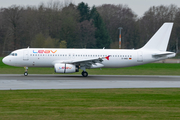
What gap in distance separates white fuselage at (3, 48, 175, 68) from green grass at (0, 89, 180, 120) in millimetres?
14482

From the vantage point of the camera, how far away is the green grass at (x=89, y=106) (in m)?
11.4

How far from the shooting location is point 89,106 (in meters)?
13.5

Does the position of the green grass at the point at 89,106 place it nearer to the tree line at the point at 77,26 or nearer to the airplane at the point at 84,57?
the airplane at the point at 84,57

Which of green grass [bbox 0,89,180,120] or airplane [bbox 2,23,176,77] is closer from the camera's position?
green grass [bbox 0,89,180,120]

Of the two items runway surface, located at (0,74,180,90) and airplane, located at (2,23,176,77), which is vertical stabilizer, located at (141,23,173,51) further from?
runway surface, located at (0,74,180,90)

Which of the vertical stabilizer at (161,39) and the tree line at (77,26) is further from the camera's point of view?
the tree line at (77,26)

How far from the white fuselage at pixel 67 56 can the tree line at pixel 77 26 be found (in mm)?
36123

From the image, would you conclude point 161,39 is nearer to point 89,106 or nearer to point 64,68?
point 64,68

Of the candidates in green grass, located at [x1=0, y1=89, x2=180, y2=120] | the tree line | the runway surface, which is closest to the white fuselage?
the runway surface

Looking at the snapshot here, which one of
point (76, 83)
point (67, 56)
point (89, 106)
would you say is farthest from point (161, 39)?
point (89, 106)

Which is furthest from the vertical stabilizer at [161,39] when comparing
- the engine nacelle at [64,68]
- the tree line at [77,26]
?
the tree line at [77,26]

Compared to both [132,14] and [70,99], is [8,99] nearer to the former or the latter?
[70,99]

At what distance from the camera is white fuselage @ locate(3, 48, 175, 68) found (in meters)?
31.2

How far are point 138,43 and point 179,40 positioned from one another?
45.3ft
